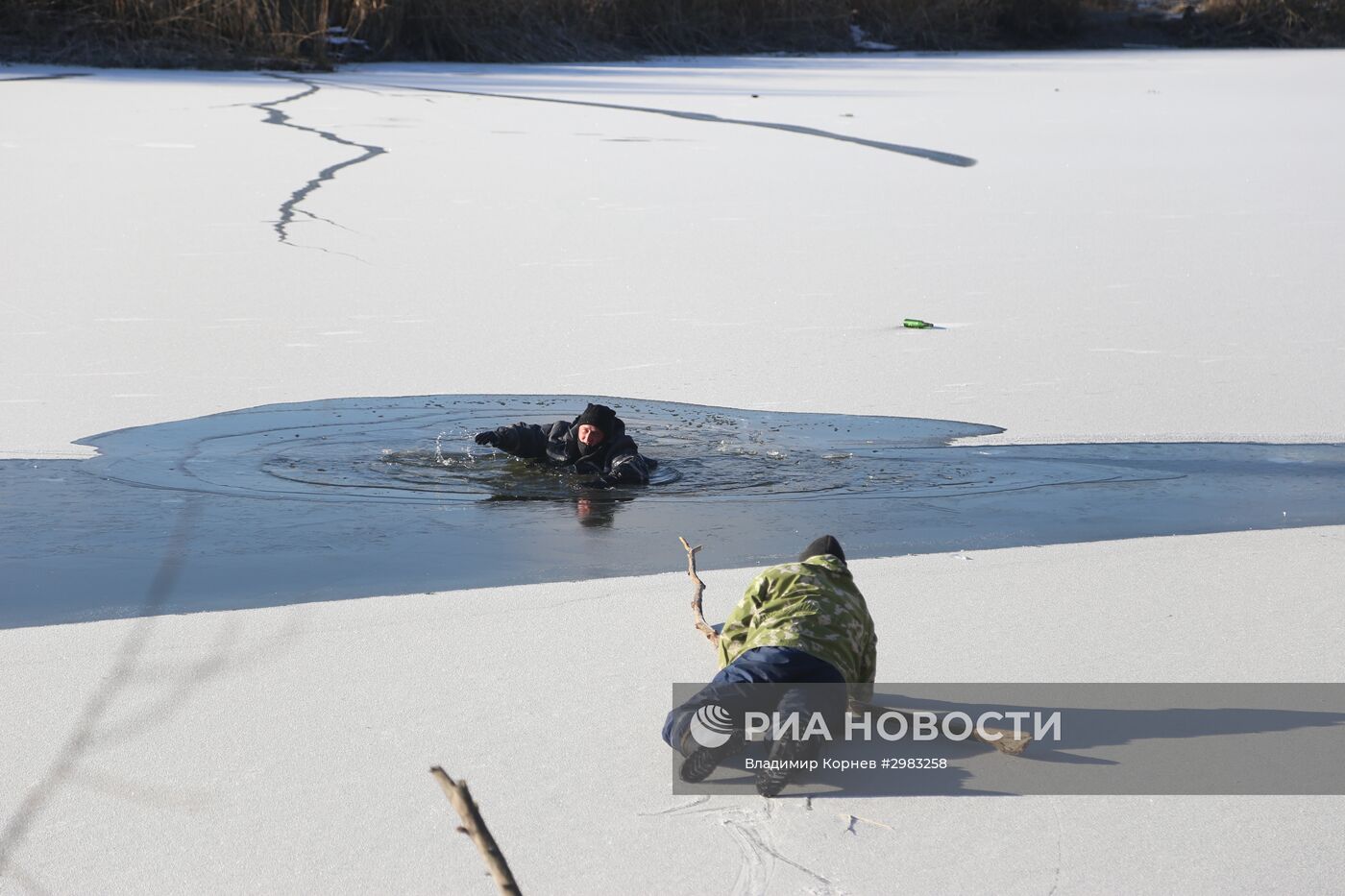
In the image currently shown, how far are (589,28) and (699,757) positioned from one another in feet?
62.2

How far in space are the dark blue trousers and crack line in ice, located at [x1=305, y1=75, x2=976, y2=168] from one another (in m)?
8.42

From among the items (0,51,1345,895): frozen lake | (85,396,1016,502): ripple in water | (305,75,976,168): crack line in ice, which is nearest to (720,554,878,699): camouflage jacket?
(0,51,1345,895): frozen lake

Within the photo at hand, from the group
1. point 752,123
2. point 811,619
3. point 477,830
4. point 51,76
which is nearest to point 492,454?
point 811,619

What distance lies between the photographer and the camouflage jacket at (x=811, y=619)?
8.58ft

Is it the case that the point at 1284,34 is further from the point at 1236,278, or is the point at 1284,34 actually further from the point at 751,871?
the point at 751,871

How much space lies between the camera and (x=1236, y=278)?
7418mm

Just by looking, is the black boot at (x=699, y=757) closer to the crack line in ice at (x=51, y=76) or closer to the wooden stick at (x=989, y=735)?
the wooden stick at (x=989, y=735)

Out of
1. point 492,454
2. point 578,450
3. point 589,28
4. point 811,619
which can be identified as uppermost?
point 589,28

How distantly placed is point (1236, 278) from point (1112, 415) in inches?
101

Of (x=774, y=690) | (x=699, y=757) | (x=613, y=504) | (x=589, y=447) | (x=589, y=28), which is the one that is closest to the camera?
(x=699, y=757)

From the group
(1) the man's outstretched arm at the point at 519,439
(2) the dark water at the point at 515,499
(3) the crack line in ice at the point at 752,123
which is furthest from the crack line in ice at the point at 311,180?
(1) the man's outstretched arm at the point at 519,439

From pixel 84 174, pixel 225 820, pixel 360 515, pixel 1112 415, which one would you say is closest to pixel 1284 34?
pixel 84 174

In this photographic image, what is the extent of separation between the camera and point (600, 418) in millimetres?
4375

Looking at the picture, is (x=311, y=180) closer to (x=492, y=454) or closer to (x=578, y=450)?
(x=492, y=454)
